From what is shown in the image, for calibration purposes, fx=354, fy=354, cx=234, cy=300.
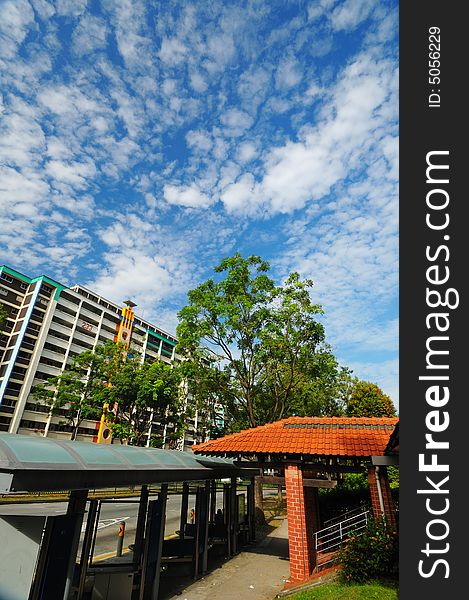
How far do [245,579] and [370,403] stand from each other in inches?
616

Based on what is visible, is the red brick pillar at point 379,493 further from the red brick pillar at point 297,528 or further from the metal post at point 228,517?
the metal post at point 228,517

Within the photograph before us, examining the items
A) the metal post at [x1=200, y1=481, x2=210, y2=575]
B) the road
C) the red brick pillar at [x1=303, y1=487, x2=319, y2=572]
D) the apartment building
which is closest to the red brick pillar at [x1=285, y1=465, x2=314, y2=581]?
the red brick pillar at [x1=303, y1=487, x2=319, y2=572]

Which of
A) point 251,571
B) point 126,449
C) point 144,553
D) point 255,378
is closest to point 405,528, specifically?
point 126,449

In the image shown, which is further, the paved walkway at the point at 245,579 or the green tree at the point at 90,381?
the green tree at the point at 90,381

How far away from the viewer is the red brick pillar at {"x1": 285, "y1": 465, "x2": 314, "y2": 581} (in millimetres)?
9336

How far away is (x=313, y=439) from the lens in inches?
426

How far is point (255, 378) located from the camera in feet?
67.8

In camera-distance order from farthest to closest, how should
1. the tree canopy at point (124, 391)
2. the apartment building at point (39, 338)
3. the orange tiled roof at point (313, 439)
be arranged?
the apartment building at point (39, 338) → the tree canopy at point (124, 391) → the orange tiled roof at point (313, 439)

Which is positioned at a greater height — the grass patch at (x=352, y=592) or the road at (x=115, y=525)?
the grass patch at (x=352, y=592)

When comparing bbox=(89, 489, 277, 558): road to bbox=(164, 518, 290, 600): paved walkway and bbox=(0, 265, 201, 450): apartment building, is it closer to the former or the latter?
bbox=(164, 518, 290, 600): paved walkway

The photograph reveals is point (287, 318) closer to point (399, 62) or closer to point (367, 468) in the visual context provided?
point (367, 468)

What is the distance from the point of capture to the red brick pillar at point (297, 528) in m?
9.34

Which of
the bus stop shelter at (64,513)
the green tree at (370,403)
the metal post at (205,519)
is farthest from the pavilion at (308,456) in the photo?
the green tree at (370,403)

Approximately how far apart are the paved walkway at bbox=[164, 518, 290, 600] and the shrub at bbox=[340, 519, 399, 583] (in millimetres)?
2076
